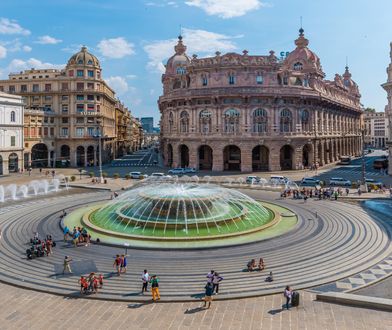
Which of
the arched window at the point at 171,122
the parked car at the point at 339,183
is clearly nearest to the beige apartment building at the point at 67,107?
the arched window at the point at 171,122

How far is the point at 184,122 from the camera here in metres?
76.5

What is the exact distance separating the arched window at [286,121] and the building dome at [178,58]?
32.3m

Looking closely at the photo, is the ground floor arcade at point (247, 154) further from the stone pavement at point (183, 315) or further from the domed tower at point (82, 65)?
the stone pavement at point (183, 315)

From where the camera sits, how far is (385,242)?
87.5ft

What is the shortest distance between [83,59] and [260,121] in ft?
135

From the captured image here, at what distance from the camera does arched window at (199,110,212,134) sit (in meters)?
→ 73.0

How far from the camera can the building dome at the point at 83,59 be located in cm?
8206

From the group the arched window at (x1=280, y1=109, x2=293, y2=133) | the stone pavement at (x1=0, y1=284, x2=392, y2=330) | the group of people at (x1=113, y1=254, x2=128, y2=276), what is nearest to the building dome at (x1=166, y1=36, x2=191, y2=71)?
the arched window at (x1=280, y1=109, x2=293, y2=133)

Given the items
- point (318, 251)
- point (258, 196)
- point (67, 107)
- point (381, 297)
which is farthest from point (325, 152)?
point (381, 297)

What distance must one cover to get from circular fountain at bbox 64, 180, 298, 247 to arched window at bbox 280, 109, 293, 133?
4062 cm

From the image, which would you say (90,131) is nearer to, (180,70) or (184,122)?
(184,122)

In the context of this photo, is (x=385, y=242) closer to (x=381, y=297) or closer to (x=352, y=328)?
(x=381, y=297)

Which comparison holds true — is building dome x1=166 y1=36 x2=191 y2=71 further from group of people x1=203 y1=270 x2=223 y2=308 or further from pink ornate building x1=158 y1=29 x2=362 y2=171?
group of people x1=203 y1=270 x2=223 y2=308

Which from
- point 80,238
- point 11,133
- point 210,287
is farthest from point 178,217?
point 11,133
